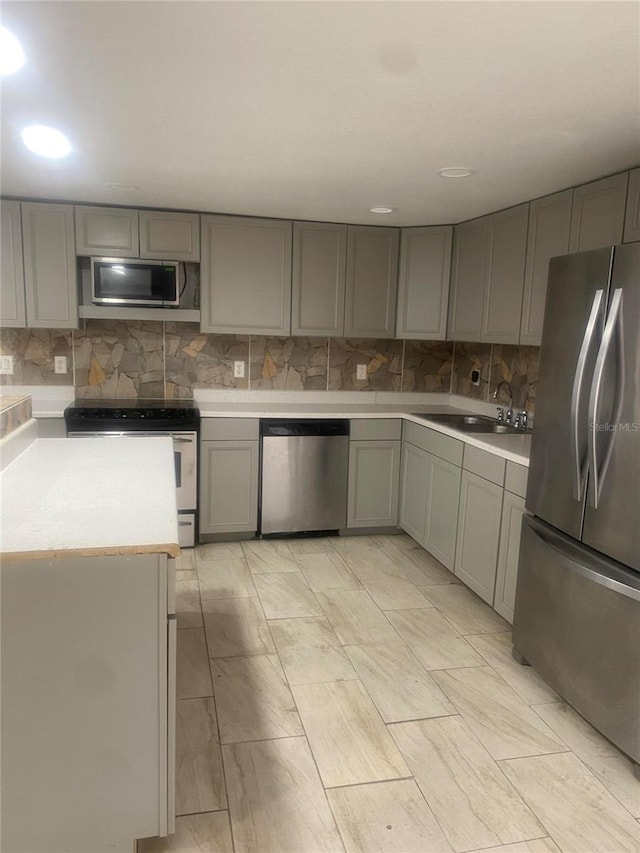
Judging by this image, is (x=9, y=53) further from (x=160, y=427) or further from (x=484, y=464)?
(x=484, y=464)

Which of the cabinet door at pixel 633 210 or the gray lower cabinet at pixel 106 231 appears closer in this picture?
the cabinet door at pixel 633 210

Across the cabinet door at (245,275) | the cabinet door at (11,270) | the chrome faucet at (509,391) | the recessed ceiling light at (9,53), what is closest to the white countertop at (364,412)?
the chrome faucet at (509,391)

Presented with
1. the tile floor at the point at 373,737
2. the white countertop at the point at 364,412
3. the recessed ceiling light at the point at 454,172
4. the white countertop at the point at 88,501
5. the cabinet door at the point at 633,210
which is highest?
the recessed ceiling light at the point at 454,172

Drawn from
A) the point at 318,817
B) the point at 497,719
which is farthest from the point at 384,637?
the point at 318,817

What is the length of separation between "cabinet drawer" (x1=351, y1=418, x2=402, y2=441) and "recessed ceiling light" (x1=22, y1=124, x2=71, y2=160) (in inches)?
91.5

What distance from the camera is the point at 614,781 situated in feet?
6.81

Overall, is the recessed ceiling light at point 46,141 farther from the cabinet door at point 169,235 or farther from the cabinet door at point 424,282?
the cabinet door at point 424,282

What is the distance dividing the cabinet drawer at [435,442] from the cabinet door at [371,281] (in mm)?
747

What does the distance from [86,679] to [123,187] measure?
263 cm

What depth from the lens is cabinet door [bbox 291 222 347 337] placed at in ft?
13.6

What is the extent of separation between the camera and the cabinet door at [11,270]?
3693 mm

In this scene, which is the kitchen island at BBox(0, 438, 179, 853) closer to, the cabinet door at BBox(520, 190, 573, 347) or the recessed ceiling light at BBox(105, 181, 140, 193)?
the recessed ceiling light at BBox(105, 181, 140, 193)

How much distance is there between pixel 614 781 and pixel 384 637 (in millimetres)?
1147

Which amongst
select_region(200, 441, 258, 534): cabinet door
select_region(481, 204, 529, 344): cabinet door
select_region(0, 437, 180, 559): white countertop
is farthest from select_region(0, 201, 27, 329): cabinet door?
select_region(481, 204, 529, 344): cabinet door
